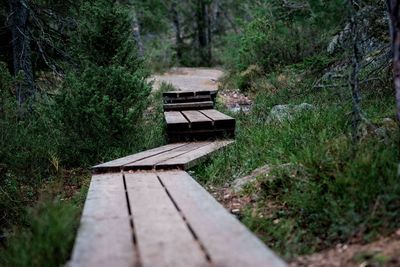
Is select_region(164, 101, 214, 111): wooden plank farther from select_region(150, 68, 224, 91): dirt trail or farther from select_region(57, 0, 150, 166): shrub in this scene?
select_region(150, 68, 224, 91): dirt trail

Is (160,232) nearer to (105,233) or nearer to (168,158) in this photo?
(105,233)

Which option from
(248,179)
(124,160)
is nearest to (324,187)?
(248,179)

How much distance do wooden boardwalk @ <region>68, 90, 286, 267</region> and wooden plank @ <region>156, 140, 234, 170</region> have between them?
0.95 feet

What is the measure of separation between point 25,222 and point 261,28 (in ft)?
37.2

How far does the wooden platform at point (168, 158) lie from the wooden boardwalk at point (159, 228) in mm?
224

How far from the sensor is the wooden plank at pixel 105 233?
2807 mm

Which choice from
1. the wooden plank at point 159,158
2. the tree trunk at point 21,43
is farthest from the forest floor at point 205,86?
the tree trunk at point 21,43

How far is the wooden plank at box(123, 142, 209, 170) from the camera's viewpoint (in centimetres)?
552

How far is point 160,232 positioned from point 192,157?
2.85 metres

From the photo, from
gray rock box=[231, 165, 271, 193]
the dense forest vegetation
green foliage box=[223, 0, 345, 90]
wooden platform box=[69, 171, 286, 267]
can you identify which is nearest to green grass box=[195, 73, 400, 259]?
the dense forest vegetation

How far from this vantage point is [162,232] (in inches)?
128

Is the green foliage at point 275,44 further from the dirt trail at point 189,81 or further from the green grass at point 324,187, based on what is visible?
the green grass at point 324,187

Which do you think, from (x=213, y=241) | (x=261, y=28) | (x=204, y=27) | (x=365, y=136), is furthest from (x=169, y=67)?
(x=213, y=241)

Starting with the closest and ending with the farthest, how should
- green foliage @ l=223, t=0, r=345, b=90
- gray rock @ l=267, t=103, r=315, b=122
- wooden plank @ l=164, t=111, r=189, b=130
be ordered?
gray rock @ l=267, t=103, r=315, b=122 → wooden plank @ l=164, t=111, r=189, b=130 → green foliage @ l=223, t=0, r=345, b=90
